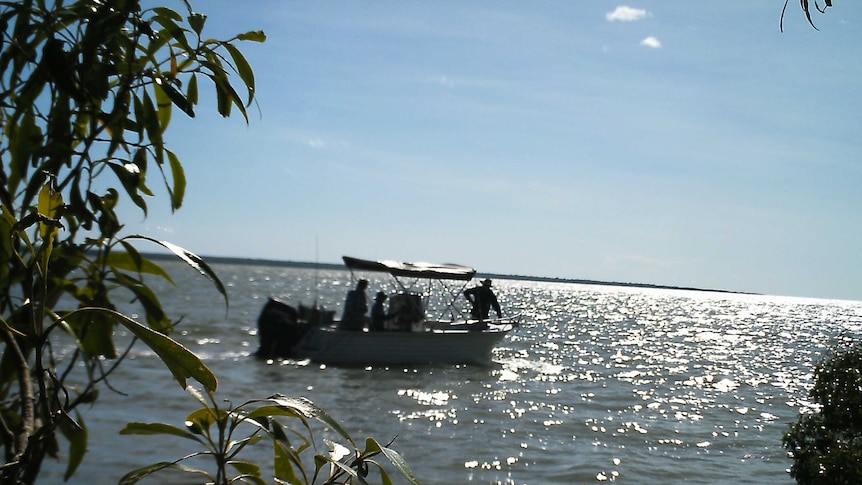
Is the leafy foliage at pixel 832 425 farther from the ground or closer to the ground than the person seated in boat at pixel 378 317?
farther from the ground

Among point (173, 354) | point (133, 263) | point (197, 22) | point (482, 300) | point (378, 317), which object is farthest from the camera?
point (482, 300)

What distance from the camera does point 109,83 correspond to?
118 cm

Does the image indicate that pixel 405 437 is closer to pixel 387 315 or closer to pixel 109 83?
pixel 387 315

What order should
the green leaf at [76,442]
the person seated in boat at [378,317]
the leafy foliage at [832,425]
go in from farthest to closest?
the person seated in boat at [378,317] → the leafy foliage at [832,425] → the green leaf at [76,442]

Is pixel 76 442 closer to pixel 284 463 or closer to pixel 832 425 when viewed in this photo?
pixel 284 463

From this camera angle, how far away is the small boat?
67.3 ft

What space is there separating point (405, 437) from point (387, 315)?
765 cm

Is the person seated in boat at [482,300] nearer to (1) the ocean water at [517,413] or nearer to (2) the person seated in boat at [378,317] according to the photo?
(1) the ocean water at [517,413]

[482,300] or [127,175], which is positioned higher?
[127,175]

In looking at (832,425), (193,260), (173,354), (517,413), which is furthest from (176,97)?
(517,413)

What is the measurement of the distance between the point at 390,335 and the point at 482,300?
11.5 feet

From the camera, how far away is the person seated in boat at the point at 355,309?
2022cm

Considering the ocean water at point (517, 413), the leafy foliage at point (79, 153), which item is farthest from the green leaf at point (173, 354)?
the ocean water at point (517, 413)

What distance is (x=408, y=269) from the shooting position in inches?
805
